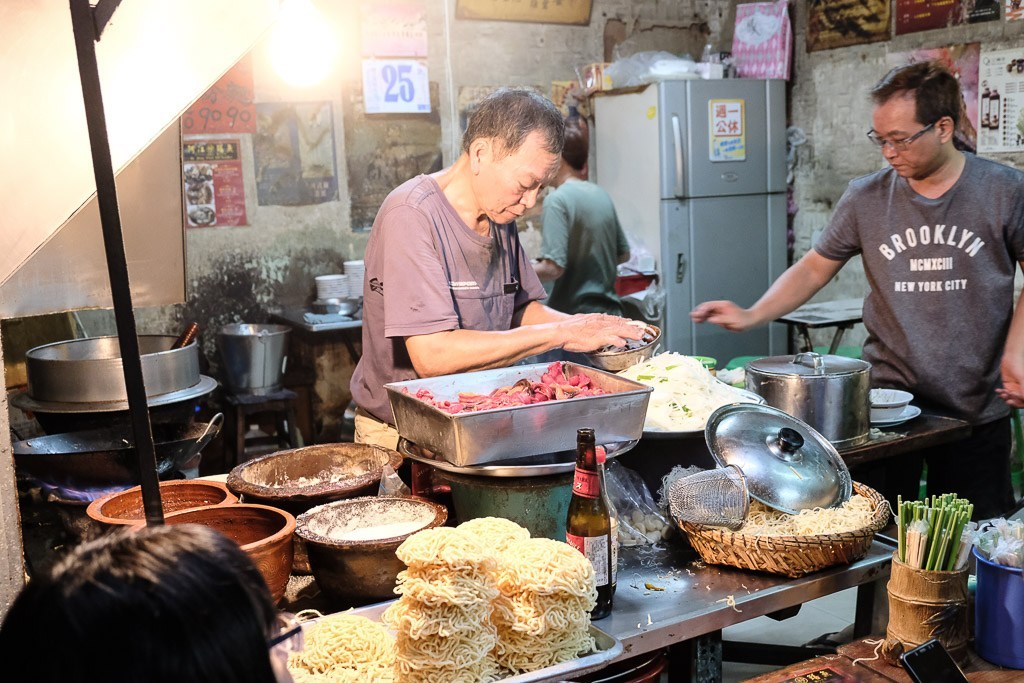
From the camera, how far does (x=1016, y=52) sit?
19.8ft

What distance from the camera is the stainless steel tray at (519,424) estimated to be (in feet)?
6.57

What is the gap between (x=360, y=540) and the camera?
191cm

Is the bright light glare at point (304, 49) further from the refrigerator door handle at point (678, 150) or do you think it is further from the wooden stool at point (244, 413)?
the refrigerator door handle at point (678, 150)

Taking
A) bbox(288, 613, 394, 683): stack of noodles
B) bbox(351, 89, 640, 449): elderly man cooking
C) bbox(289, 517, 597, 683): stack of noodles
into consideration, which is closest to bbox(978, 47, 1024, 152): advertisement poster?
bbox(351, 89, 640, 449): elderly man cooking

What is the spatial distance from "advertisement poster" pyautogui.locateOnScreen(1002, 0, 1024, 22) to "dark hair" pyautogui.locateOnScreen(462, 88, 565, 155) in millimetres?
4815

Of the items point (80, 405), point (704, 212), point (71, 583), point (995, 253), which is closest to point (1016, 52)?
point (704, 212)

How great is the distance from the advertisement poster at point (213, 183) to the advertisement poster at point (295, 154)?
0.15 metres

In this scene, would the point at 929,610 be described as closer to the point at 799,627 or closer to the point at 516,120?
the point at 516,120

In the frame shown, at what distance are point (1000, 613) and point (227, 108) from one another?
19.1 ft

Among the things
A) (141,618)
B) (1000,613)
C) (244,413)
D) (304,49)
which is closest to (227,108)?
(304,49)

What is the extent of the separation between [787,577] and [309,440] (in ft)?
16.1

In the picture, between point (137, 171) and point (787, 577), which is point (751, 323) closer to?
point (787, 577)

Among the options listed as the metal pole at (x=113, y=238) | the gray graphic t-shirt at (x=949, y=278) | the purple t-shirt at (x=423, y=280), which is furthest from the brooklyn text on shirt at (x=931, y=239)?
the metal pole at (x=113, y=238)

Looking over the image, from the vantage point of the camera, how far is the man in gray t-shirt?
131 inches
